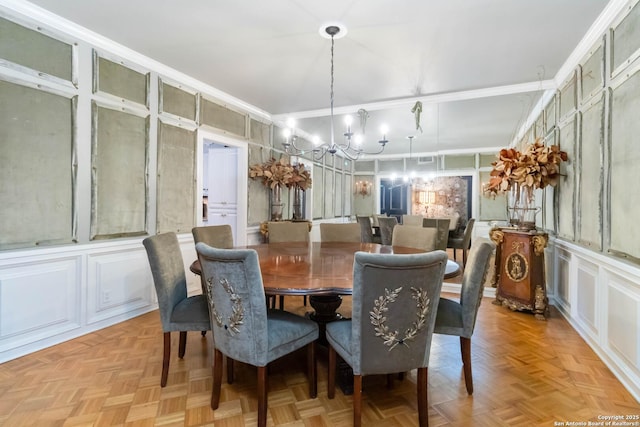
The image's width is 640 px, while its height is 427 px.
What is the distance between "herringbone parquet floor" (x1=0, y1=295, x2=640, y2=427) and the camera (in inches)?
67.1

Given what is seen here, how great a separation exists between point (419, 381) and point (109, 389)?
1829 mm

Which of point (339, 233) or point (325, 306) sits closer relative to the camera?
point (325, 306)

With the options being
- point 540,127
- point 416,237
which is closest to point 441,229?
point 416,237

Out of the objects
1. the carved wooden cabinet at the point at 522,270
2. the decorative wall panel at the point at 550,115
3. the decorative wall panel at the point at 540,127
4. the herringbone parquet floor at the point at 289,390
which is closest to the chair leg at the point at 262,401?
the herringbone parquet floor at the point at 289,390

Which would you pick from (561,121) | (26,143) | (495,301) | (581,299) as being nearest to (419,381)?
(581,299)

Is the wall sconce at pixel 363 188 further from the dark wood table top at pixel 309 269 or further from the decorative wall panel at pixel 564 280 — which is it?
the dark wood table top at pixel 309 269

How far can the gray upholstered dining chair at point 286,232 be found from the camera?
3717 millimetres

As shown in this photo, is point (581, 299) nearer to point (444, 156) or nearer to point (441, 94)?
point (441, 94)

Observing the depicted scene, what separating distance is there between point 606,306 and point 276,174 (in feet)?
12.6

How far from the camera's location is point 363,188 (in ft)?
29.2

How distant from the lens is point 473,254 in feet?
6.48

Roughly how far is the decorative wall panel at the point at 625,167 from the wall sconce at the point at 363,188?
21.8 ft

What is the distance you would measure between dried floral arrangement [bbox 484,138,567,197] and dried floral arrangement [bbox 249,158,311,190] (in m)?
2.75

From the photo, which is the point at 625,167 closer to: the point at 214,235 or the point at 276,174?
the point at 214,235
